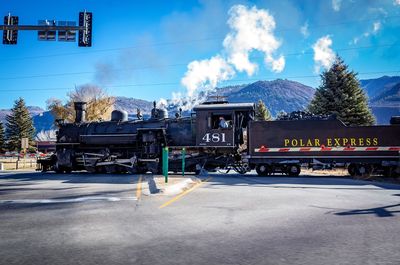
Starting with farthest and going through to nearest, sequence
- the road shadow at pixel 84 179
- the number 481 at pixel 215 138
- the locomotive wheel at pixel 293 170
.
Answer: the number 481 at pixel 215 138
the locomotive wheel at pixel 293 170
the road shadow at pixel 84 179

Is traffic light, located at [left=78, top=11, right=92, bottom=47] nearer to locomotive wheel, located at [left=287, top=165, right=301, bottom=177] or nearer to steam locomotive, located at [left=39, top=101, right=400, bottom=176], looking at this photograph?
Answer: steam locomotive, located at [left=39, top=101, right=400, bottom=176]

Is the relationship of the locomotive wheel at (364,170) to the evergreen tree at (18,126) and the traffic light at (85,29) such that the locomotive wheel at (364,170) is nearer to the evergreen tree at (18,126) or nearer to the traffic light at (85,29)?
the traffic light at (85,29)

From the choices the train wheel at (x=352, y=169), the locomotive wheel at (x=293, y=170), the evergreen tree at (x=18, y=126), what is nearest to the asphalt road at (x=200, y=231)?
the locomotive wheel at (x=293, y=170)

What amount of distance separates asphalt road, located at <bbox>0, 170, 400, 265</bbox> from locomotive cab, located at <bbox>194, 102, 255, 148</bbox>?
8417 mm

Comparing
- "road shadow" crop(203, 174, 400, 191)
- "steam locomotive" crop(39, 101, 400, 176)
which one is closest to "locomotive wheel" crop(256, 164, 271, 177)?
"steam locomotive" crop(39, 101, 400, 176)

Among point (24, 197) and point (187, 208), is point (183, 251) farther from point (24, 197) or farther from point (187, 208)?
point (24, 197)

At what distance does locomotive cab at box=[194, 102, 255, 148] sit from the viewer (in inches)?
615

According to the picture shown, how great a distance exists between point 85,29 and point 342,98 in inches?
873

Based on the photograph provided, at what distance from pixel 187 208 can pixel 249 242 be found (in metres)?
2.49

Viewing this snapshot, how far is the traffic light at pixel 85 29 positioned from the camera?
12484mm

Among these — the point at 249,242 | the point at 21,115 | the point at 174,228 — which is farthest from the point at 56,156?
the point at 21,115

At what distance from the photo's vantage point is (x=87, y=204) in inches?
259

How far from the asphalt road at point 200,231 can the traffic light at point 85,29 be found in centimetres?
763

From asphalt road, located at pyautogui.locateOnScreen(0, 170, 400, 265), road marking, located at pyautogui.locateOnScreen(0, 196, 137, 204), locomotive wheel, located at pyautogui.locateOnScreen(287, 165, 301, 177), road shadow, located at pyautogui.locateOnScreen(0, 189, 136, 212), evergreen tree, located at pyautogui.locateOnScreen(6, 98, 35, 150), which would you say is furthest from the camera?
evergreen tree, located at pyautogui.locateOnScreen(6, 98, 35, 150)
